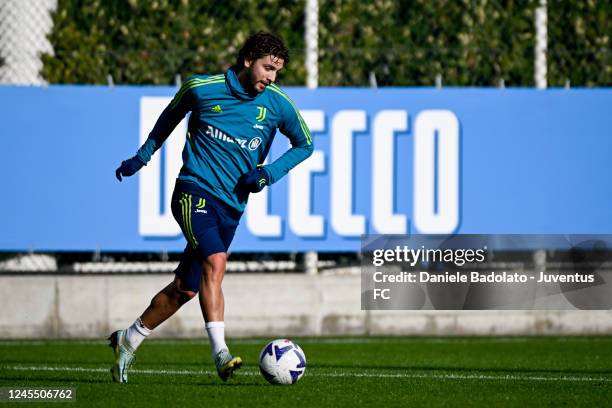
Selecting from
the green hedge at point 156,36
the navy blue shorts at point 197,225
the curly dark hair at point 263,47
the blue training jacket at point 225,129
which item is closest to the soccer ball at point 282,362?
the navy blue shorts at point 197,225

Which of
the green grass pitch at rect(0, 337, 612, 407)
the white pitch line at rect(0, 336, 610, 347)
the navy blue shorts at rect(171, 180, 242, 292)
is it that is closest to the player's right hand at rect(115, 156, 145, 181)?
the navy blue shorts at rect(171, 180, 242, 292)

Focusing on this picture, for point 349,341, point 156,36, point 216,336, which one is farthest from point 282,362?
point 156,36

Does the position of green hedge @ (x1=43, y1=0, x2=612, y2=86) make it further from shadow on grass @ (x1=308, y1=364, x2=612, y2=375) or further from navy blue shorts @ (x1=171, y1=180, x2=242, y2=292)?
navy blue shorts @ (x1=171, y1=180, x2=242, y2=292)

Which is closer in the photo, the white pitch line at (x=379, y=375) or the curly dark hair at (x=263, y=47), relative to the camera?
the curly dark hair at (x=263, y=47)

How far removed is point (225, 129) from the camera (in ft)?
28.1

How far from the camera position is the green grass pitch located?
7.81 meters

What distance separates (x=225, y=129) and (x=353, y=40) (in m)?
6.37

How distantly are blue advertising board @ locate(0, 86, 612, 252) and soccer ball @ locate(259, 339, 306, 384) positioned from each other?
549 centimetres

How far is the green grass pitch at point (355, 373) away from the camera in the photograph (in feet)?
25.6

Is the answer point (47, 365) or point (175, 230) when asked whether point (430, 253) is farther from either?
point (47, 365)

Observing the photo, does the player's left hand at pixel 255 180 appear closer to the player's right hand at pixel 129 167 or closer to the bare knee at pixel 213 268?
the bare knee at pixel 213 268

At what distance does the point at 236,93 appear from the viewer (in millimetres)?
8594

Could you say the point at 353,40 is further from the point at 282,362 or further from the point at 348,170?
the point at 282,362

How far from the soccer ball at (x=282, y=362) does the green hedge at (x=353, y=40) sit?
6.46m
